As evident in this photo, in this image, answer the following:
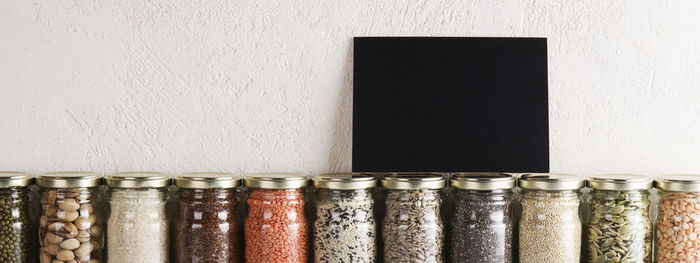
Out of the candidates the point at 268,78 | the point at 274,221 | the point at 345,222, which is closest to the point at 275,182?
the point at 274,221

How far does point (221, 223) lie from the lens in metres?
1.42

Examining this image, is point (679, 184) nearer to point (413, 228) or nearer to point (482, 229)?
point (482, 229)

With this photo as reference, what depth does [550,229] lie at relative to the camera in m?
1.39

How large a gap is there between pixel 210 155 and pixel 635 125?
118 cm

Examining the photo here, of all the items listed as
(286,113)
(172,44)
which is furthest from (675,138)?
(172,44)

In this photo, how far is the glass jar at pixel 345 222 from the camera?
1.41 meters

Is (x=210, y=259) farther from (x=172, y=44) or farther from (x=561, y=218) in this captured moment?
(x=561, y=218)

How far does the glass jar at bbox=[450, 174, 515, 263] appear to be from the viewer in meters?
1.40

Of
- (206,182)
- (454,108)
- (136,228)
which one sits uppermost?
(454,108)

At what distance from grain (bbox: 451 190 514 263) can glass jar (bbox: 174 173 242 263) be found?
1.84ft

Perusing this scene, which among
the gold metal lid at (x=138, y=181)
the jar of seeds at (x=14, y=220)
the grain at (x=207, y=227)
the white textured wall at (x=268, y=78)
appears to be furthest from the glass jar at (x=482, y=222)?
the jar of seeds at (x=14, y=220)

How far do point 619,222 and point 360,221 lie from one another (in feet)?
2.04

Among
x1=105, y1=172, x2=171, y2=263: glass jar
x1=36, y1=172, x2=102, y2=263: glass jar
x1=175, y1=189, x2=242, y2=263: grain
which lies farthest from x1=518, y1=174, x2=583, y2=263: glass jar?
x1=36, y1=172, x2=102, y2=263: glass jar

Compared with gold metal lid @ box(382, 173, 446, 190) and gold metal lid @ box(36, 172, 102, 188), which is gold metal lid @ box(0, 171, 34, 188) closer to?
gold metal lid @ box(36, 172, 102, 188)
